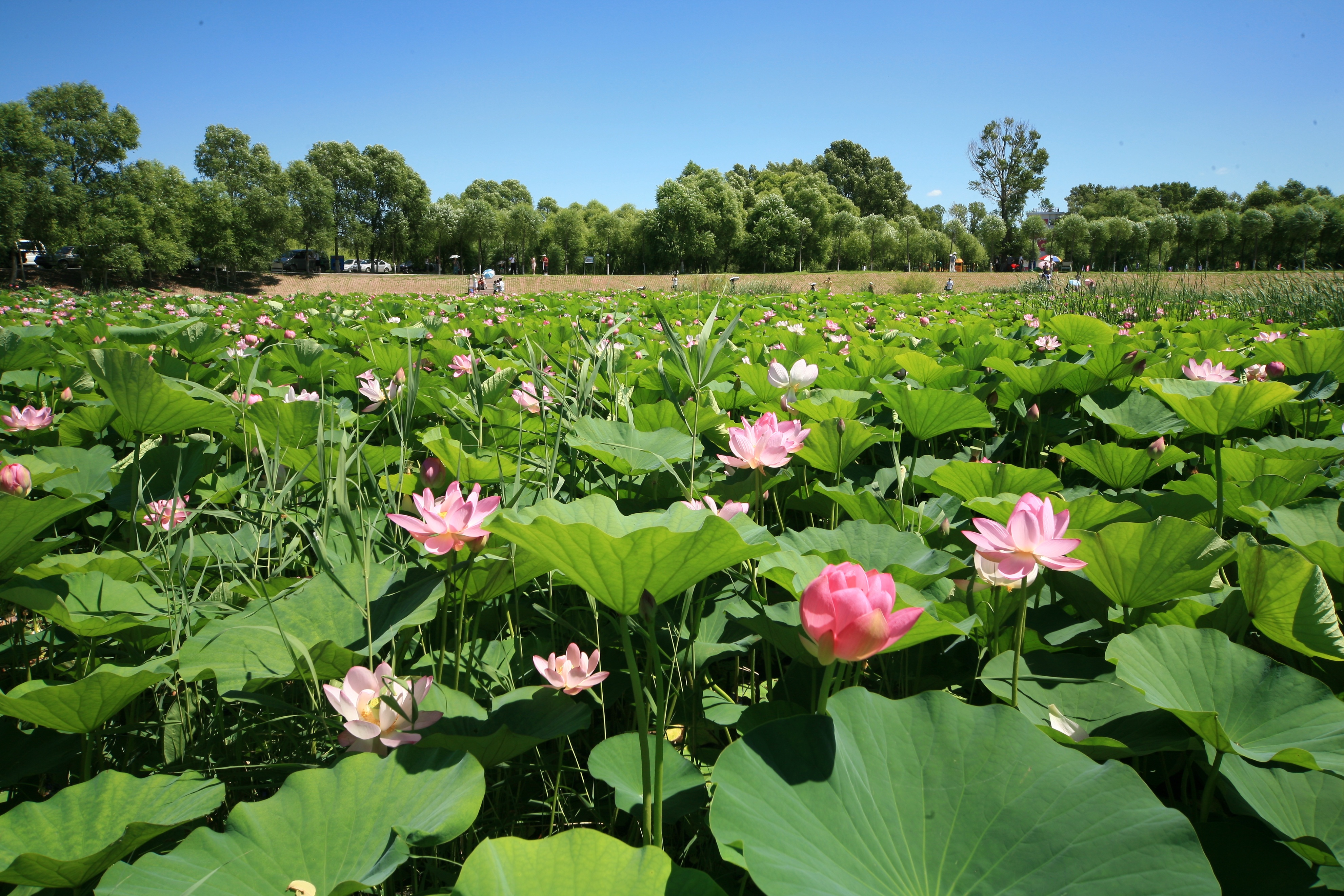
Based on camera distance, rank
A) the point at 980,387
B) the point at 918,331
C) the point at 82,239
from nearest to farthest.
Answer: the point at 980,387
the point at 918,331
the point at 82,239

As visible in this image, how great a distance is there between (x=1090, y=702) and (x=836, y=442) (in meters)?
0.85

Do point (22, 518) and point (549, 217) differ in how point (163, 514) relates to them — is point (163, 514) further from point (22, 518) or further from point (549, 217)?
point (549, 217)

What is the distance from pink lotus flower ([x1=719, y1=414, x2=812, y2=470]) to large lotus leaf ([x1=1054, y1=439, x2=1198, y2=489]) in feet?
2.82

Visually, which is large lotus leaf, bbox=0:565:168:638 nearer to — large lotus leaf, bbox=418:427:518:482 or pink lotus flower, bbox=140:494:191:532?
pink lotus flower, bbox=140:494:191:532

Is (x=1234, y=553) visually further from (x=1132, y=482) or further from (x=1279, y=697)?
(x=1132, y=482)

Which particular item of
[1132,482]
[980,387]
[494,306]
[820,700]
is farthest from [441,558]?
[494,306]

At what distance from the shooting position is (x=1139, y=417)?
218cm

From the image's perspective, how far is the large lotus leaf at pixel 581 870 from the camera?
649 millimetres

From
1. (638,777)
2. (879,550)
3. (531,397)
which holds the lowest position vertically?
(638,777)

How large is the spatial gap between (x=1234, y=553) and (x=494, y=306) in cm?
860

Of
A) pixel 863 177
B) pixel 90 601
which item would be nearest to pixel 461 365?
pixel 90 601

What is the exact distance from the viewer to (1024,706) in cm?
103

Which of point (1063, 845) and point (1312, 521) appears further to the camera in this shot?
point (1312, 521)

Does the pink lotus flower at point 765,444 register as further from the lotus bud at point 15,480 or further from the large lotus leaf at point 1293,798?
the lotus bud at point 15,480
